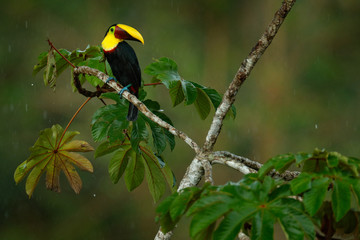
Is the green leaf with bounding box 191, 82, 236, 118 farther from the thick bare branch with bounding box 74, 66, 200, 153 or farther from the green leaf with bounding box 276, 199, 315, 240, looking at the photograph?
the green leaf with bounding box 276, 199, 315, 240

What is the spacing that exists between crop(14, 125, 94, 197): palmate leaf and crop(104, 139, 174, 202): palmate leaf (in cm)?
9

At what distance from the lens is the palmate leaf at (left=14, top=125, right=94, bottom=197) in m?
2.10

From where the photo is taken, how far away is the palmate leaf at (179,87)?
1943mm

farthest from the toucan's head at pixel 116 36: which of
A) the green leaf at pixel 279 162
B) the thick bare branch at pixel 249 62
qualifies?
the green leaf at pixel 279 162

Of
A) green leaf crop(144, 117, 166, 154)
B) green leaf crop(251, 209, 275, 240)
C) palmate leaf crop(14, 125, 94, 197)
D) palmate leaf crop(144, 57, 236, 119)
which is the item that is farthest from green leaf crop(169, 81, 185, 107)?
green leaf crop(251, 209, 275, 240)

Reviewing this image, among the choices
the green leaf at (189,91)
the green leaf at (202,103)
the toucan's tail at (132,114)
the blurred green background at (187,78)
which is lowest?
the toucan's tail at (132,114)

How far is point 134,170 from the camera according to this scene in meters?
2.15

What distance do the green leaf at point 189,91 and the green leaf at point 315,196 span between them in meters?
0.86

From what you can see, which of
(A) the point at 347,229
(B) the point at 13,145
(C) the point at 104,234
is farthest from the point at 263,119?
(A) the point at 347,229

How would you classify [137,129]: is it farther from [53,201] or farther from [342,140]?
[342,140]

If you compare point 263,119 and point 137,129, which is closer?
point 137,129

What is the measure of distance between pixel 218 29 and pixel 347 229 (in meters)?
4.84

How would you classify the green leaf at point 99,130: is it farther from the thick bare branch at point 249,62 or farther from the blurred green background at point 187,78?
the blurred green background at point 187,78

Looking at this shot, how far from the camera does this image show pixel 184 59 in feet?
18.5
